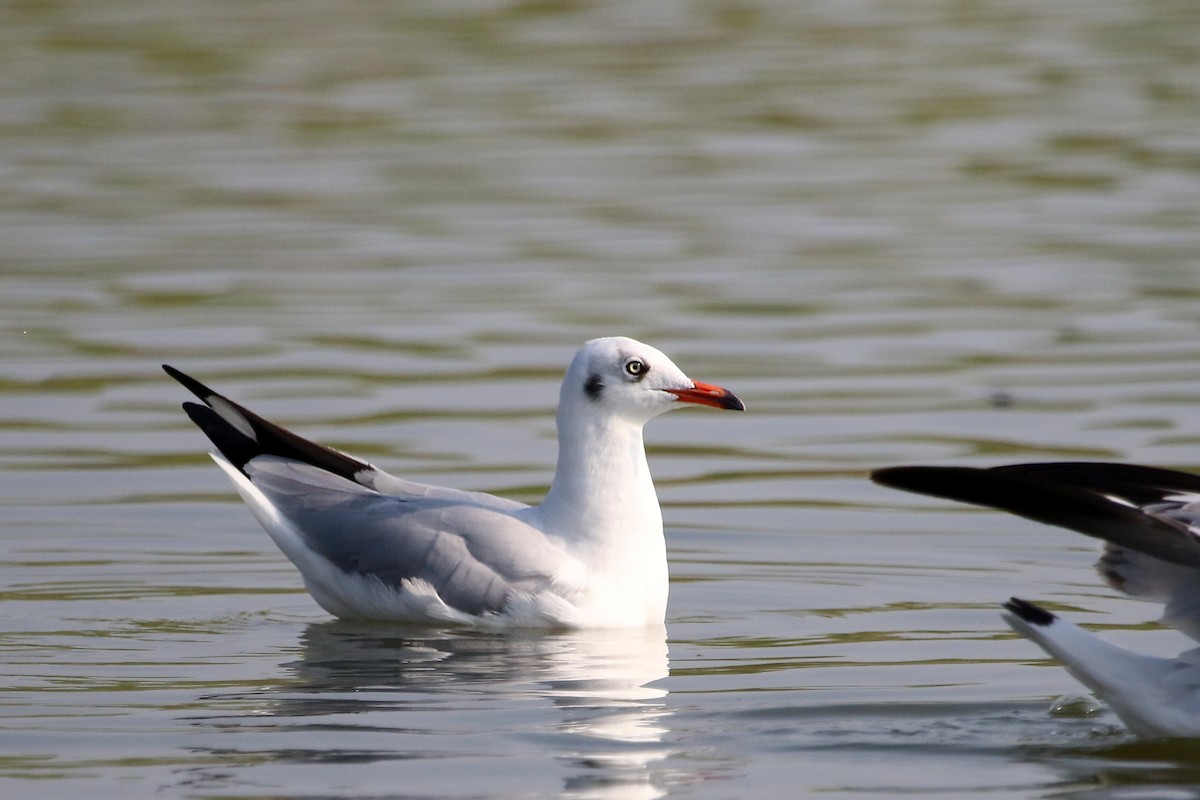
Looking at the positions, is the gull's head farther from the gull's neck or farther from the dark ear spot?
the gull's neck

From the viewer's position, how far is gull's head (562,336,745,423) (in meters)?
9.41

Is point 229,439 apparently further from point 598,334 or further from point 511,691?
point 598,334

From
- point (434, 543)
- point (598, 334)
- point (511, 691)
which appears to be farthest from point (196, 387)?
point (598, 334)

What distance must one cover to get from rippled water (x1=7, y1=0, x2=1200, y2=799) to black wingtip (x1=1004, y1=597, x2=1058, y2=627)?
445 mm

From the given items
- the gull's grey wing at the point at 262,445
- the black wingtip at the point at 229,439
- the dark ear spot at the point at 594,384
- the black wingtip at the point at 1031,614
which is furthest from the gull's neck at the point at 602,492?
the black wingtip at the point at 1031,614

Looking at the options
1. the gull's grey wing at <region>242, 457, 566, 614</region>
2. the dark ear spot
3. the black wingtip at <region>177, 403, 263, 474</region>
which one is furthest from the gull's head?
the black wingtip at <region>177, 403, 263, 474</region>

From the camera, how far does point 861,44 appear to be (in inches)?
1118

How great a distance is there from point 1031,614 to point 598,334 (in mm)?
7577

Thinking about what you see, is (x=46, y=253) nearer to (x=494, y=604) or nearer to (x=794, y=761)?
(x=494, y=604)

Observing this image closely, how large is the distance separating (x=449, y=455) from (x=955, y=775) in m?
5.37

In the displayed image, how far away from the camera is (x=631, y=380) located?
9422 millimetres

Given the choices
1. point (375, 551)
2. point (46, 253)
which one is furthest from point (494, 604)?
point (46, 253)

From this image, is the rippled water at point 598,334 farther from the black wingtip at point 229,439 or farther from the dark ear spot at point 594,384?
the dark ear spot at point 594,384

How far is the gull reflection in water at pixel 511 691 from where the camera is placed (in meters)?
7.40
